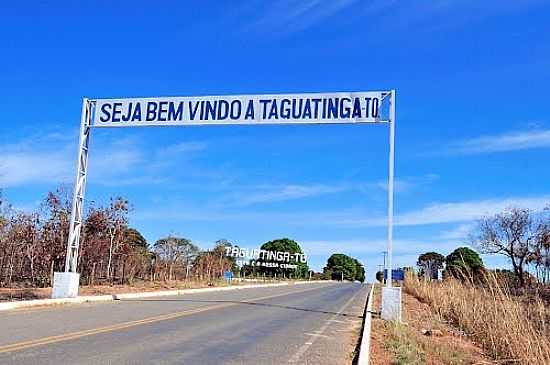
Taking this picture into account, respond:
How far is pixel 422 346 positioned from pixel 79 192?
12.9 m

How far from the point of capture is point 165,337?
10.6 m

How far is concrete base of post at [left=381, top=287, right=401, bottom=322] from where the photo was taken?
15.4m

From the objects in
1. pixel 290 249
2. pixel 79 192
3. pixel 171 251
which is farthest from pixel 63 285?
pixel 290 249

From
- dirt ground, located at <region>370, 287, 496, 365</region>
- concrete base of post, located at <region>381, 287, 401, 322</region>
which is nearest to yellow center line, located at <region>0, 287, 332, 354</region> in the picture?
dirt ground, located at <region>370, 287, 496, 365</region>

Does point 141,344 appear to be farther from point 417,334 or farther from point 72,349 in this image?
point 417,334

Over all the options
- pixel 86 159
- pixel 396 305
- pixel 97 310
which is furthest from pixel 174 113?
pixel 396 305

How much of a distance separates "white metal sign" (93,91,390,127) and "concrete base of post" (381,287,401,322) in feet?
16.7

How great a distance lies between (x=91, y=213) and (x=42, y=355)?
2300 cm

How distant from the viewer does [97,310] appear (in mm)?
15445

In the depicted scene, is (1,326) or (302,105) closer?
(1,326)

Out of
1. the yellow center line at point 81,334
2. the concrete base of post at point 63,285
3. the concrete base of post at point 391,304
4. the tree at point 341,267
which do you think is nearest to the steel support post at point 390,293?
the concrete base of post at point 391,304

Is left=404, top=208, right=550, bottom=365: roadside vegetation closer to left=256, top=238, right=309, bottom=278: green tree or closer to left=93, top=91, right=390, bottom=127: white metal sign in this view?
left=93, top=91, right=390, bottom=127: white metal sign

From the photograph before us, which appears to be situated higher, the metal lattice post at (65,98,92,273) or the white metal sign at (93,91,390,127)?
the white metal sign at (93,91,390,127)

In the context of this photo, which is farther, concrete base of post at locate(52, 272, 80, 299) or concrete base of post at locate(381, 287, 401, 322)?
concrete base of post at locate(52, 272, 80, 299)
